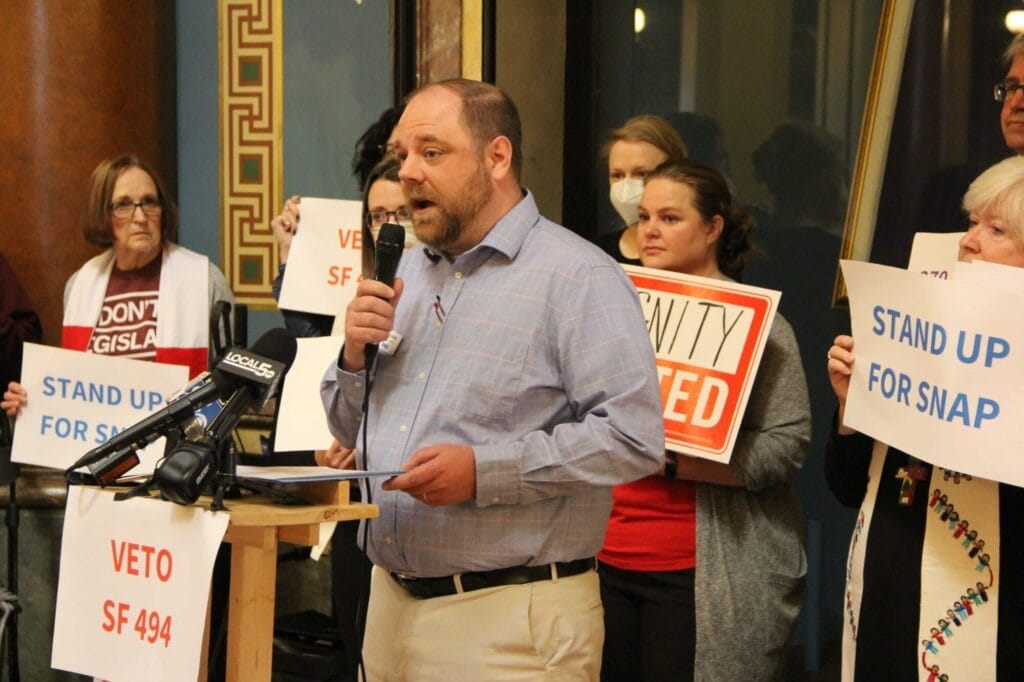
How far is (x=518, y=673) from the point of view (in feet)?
8.27

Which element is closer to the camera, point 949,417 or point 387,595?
point 949,417

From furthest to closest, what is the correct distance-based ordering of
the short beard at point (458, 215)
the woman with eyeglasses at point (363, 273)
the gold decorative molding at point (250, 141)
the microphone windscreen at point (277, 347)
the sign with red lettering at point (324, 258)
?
the gold decorative molding at point (250, 141)
the sign with red lettering at point (324, 258)
the woman with eyeglasses at point (363, 273)
the short beard at point (458, 215)
the microphone windscreen at point (277, 347)

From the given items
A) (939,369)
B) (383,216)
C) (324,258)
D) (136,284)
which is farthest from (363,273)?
(939,369)

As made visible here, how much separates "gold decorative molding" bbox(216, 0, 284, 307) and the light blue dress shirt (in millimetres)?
2687

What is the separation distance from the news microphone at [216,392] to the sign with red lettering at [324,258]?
1735 mm

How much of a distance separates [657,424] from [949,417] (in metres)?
0.52

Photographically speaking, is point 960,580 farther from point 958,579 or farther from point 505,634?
point 505,634

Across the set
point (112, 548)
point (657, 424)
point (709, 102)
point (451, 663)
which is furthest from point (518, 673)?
point (709, 102)

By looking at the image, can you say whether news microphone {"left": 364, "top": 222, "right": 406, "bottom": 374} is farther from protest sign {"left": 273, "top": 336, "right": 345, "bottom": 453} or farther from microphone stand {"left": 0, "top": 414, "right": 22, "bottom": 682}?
microphone stand {"left": 0, "top": 414, "right": 22, "bottom": 682}

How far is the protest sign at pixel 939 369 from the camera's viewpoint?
7.77ft

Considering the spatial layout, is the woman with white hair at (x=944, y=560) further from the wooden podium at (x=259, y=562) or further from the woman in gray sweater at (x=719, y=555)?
the wooden podium at (x=259, y=562)

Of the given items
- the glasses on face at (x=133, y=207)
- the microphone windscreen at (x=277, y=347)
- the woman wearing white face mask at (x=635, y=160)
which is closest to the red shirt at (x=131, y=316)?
the glasses on face at (x=133, y=207)

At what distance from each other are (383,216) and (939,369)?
5.36ft

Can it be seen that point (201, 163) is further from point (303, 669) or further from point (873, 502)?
point (873, 502)
